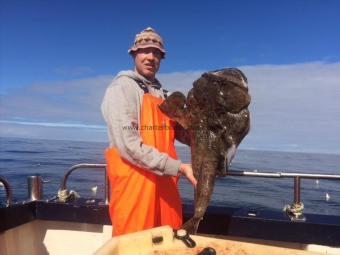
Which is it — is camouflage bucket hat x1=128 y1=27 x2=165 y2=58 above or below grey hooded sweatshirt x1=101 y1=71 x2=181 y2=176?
above

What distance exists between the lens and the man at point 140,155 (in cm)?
286

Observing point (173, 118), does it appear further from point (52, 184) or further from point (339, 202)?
point (339, 202)

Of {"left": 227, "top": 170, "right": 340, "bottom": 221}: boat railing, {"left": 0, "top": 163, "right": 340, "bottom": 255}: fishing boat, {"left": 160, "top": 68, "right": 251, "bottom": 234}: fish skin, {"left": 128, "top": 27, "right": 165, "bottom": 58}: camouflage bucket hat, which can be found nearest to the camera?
{"left": 0, "top": 163, "right": 340, "bottom": 255}: fishing boat

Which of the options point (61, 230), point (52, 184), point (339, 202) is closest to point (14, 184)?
point (52, 184)

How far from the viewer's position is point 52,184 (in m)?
20.2

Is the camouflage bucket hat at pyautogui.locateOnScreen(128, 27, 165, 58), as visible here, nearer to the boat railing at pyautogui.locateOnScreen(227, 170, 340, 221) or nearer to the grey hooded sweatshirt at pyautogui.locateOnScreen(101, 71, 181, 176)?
the grey hooded sweatshirt at pyautogui.locateOnScreen(101, 71, 181, 176)

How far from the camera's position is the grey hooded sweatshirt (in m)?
2.83

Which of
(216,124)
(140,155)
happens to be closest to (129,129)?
(140,155)

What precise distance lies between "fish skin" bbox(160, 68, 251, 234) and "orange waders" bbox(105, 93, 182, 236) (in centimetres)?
34

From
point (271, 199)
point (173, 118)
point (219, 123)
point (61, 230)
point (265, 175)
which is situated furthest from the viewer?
point (271, 199)

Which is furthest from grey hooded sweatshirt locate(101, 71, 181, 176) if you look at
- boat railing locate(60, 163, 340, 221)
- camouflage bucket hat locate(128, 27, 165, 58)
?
boat railing locate(60, 163, 340, 221)

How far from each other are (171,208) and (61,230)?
2.02 m

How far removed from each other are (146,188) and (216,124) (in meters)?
0.79

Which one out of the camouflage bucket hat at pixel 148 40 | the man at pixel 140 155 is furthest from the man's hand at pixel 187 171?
the camouflage bucket hat at pixel 148 40
